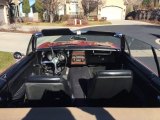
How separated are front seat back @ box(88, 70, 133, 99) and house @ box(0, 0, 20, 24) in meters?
31.2

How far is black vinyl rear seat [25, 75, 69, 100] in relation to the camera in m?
2.95

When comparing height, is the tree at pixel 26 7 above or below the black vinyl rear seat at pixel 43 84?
above

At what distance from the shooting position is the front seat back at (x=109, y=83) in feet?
10.5

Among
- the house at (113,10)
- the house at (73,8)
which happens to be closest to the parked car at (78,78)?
the house at (73,8)

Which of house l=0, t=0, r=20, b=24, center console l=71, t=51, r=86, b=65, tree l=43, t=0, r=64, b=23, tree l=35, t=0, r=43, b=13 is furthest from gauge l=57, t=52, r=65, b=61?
tree l=35, t=0, r=43, b=13

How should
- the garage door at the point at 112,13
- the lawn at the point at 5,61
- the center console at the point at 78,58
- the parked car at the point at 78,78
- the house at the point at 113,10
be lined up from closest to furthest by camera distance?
the parked car at the point at 78,78, the center console at the point at 78,58, the lawn at the point at 5,61, the house at the point at 113,10, the garage door at the point at 112,13

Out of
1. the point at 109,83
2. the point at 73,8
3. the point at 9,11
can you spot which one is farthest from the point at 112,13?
the point at 109,83

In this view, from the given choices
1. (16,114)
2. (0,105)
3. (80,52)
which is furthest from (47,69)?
(16,114)

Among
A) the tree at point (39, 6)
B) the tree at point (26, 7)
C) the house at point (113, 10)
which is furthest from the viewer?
the house at point (113, 10)

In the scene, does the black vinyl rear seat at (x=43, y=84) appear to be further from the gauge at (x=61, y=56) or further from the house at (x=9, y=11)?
the house at (x=9, y=11)

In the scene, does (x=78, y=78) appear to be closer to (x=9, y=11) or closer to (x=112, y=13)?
(x=9, y=11)

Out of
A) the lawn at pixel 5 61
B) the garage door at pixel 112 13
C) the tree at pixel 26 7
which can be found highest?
the tree at pixel 26 7

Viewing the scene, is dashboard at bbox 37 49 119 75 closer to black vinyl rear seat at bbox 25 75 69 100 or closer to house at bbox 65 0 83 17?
black vinyl rear seat at bbox 25 75 69 100

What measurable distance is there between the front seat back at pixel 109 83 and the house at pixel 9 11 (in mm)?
31225
